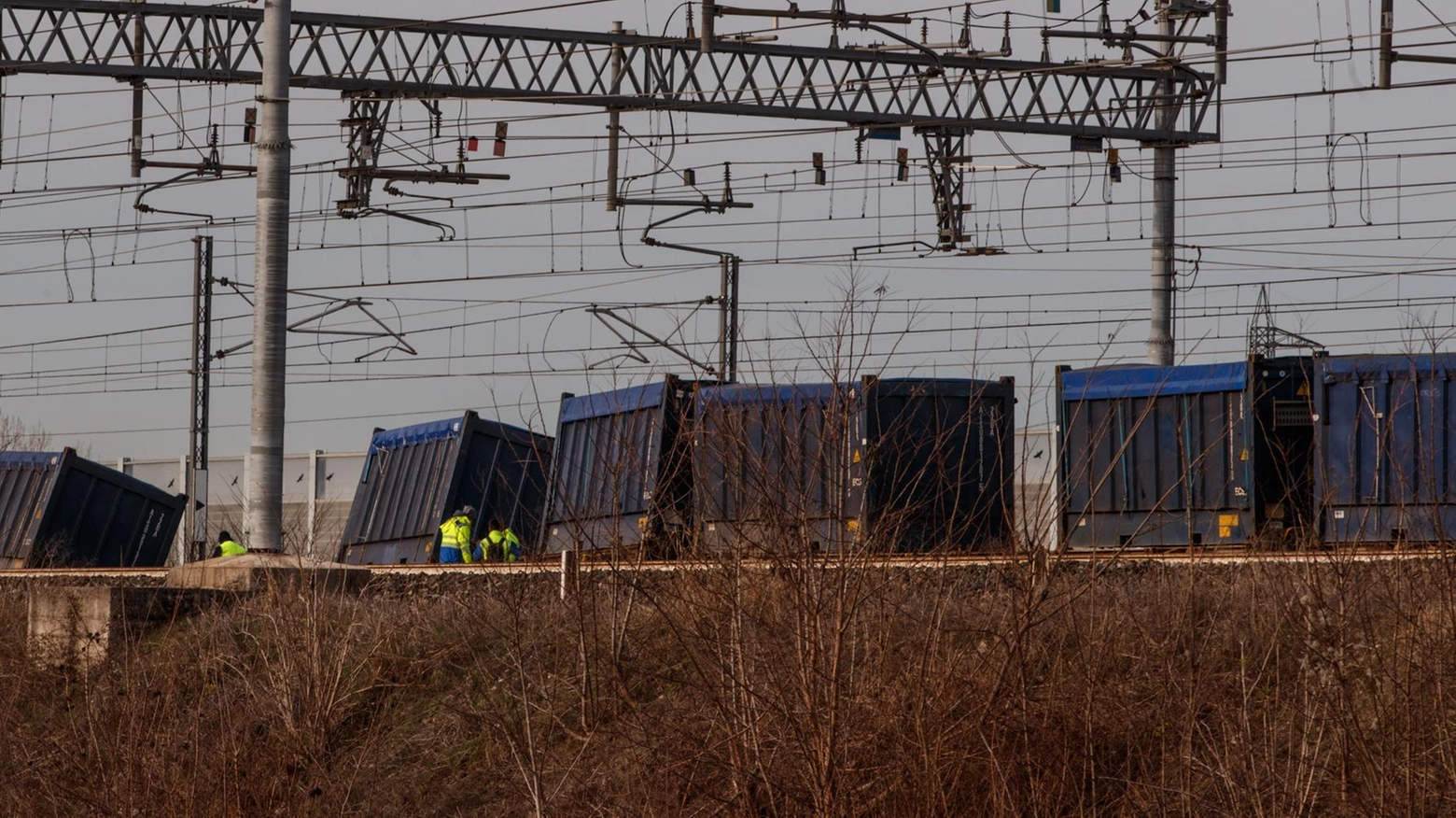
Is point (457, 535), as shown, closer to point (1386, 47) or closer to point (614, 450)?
point (614, 450)

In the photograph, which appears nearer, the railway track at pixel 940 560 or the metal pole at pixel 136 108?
the railway track at pixel 940 560

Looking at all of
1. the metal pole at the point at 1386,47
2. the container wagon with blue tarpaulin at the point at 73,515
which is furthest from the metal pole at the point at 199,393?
the metal pole at the point at 1386,47

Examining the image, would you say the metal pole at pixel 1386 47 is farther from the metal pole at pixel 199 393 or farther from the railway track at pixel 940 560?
the metal pole at pixel 199 393

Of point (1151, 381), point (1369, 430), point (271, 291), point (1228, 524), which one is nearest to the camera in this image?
point (271, 291)

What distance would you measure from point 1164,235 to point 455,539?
408 inches

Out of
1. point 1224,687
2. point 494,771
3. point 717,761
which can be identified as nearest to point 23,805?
point 494,771

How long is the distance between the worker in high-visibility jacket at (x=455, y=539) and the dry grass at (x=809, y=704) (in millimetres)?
7064

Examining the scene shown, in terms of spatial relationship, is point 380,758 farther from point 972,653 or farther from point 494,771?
point 972,653

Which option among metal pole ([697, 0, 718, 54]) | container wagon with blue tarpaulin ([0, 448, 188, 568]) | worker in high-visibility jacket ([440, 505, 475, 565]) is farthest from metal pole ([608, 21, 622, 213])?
container wagon with blue tarpaulin ([0, 448, 188, 568])

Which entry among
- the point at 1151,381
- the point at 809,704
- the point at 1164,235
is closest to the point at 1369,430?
the point at 1151,381

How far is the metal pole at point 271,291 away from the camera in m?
15.8

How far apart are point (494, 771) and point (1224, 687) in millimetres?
5454

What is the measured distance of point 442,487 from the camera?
26.1m

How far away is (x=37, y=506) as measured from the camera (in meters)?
30.0
